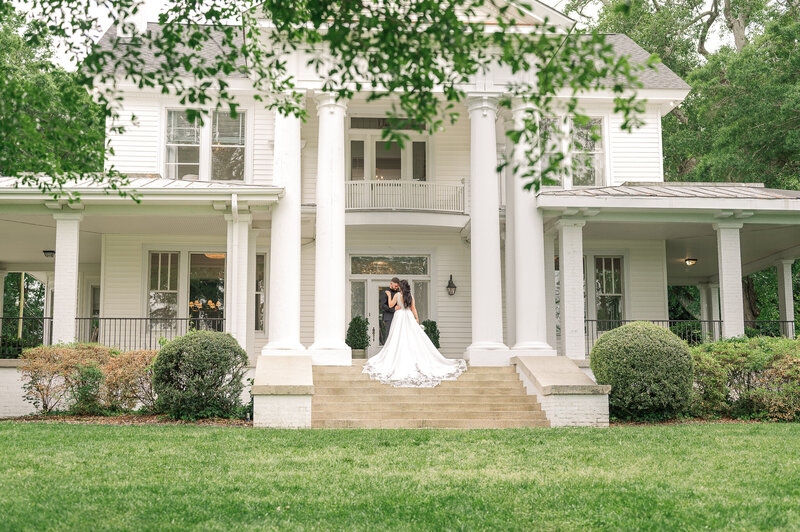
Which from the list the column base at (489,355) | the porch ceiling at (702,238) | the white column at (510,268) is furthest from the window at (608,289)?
the column base at (489,355)

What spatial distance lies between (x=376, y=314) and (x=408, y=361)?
5.66m

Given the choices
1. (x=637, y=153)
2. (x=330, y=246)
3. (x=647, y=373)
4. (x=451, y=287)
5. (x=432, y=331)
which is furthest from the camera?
(x=637, y=153)

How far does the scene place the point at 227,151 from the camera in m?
21.2

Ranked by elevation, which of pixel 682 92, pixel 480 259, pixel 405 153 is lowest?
pixel 480 259

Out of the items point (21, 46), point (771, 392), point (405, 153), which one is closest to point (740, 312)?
point (771, 392)

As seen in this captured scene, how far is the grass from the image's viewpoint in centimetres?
690

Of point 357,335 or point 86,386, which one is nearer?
point 86,386

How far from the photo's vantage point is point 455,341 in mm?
21469

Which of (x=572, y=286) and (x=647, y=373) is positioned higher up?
(x=572, y=286)

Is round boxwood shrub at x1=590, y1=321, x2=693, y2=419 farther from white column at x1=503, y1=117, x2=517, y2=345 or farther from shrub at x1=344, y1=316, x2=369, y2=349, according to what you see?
shrub at x1=344, y1=316, x2=369, y2=349

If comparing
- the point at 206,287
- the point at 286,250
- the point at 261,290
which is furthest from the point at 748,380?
the point at 206,287

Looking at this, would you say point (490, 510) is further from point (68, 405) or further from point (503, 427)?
point (68, 405)

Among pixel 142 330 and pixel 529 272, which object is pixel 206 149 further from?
pixel 529 272

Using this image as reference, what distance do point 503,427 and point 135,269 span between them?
1119 cm
